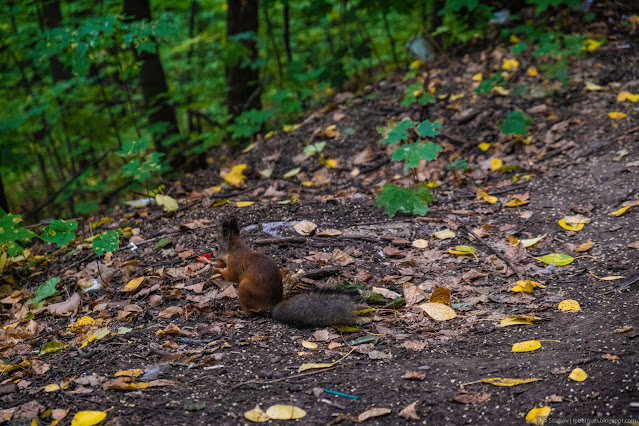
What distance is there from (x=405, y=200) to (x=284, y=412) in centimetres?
278

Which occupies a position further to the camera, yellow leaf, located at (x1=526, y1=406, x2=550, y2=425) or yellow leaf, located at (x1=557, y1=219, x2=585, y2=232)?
yellow leaf, located at (x1=557, y1=219, x2=585, y2=232)

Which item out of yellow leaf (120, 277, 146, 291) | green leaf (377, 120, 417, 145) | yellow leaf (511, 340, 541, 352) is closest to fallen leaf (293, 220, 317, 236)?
green leaf (377, 120, 417, 145)

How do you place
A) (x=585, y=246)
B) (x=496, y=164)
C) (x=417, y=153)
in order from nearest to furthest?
(x=585, y=246) → (x=417, y=153) → (x=496, y=164)

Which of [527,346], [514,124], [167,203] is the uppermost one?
[514,124]

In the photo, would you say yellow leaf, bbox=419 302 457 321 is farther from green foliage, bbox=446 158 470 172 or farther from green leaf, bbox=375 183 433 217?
green foliage, bbox=446 158 470 172

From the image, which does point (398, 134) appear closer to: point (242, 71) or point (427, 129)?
point (427, 129)

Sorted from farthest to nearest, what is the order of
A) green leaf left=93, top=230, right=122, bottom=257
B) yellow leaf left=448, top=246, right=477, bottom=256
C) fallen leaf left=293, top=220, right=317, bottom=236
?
1. fallen leaf left=293, top=220, right=317, bottom=236
2. yellow leaf left=448, top=246, right=477, bottom=256
3. green leaf left=93, top=230, right=122, bottom=257

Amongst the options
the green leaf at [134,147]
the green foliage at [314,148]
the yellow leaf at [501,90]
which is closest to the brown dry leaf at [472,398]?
the green leaf at [134,147]

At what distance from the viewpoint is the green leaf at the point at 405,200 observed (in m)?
4.75

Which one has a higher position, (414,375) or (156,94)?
(156,94)

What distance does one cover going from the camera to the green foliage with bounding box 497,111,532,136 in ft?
20.0

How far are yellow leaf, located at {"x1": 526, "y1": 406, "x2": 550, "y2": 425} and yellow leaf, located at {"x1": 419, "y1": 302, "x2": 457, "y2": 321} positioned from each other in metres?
1.12

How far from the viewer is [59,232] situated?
3941 millimetres

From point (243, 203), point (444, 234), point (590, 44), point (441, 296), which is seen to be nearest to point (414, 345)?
point (441, 296)
